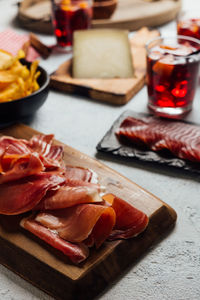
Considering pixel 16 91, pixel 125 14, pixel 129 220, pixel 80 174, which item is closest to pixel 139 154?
pixel 80 174

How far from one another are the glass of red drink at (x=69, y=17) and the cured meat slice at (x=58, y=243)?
128 centimetres

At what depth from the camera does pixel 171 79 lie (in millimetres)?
1411

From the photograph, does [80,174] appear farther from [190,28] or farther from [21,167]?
[190,28]

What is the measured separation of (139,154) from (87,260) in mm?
474

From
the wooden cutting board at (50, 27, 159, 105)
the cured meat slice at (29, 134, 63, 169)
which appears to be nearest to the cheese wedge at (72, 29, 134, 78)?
the wooden cutting board at (50, 27, 159, 105)

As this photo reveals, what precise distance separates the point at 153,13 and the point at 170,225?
1.48 meters

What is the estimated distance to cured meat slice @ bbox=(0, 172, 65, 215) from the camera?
991 millimetres

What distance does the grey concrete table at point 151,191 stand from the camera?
0.89 metres

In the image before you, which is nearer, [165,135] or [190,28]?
[165,135]

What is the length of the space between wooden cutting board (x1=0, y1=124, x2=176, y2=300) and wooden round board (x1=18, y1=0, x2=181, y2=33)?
1.30 m

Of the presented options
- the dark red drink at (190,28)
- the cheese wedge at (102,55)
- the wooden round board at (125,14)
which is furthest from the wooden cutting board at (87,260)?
the wooden round board at (125,14)

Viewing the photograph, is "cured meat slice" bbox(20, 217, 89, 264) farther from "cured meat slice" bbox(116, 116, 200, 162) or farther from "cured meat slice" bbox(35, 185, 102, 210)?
"cured meat slice" bbox(116, 116, 200, 162)

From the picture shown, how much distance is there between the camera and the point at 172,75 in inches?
55.2

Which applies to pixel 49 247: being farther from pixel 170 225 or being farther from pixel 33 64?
pixel 33 64
